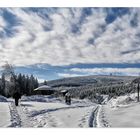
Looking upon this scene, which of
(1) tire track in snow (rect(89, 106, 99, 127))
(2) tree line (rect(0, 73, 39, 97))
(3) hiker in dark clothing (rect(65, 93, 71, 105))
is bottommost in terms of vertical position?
(1) tire track in snow (rect(89, 106, 99, 127))

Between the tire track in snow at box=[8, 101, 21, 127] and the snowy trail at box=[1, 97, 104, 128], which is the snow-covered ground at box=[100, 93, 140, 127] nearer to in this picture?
the snowy trail at box=[1, 97, 104, 128]

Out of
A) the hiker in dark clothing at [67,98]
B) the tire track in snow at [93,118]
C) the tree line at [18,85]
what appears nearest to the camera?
the tire track in snow at [93,118]

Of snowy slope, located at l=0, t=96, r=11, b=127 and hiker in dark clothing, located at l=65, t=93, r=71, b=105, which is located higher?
hiker in dark clothing, located at l=65, t=93, r=71, b=105

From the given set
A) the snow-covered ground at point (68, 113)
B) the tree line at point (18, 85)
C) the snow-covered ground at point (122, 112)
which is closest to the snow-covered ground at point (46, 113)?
the snow-covered ground at point (68, 113)

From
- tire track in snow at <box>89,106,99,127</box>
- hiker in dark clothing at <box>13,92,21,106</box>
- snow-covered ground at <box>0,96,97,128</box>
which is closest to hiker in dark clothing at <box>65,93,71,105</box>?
snow-covered ground at <box>0,96,97,128</box>

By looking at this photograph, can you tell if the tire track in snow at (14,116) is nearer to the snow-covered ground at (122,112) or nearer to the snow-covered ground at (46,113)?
the snow-covered ground at (46,113)

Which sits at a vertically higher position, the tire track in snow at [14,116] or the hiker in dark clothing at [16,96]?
the hiker in dark clothing at [16,96]

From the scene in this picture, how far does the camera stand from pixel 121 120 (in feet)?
32.5

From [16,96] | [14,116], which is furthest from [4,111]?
[16,96]

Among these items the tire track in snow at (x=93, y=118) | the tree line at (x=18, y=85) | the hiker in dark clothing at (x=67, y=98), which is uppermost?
the tree line at (x=18, y=85)

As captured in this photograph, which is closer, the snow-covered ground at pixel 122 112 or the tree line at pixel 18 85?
the snow-covered ground at pixel 122 112

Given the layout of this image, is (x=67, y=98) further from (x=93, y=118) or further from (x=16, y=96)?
(x=16, y=96)

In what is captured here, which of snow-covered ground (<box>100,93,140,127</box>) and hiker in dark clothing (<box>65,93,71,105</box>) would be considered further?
hiker in dark clothing (<box>65,93,71,105</box>)
